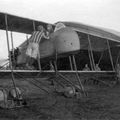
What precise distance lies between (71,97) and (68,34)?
223 cm

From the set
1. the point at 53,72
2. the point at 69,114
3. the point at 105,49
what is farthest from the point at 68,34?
the point at 105,49

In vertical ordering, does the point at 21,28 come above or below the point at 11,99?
above

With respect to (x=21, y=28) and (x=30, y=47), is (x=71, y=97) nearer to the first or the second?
(x=30, y=47)

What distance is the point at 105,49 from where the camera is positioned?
15828 mm

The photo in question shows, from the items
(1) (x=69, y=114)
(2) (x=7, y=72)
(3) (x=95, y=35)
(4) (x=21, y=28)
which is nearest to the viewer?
(1) (x=69, y=114)

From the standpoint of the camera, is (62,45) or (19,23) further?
(19,23)

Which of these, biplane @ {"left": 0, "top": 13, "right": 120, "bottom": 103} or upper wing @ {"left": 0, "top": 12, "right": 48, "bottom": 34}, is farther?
upper wing @ {"left": 0, "top": 12, "right": 48, "bottom": 34}

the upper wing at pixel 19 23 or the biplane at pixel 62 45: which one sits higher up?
the upper wing at pixel 19 23

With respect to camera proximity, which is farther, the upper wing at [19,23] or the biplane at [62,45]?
the upper wing at [19,23]

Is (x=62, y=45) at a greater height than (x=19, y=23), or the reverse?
(x=19, y=23)

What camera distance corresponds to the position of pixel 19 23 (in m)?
10.3

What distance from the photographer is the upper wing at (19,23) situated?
9500 mm

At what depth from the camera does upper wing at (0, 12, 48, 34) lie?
31.2ft

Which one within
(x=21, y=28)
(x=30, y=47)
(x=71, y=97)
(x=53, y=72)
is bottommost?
(x=71, y=97)
